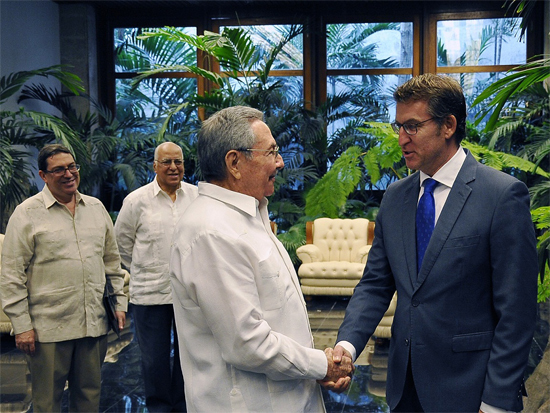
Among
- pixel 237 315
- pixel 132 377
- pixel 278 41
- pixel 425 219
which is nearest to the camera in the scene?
pixel 237 315

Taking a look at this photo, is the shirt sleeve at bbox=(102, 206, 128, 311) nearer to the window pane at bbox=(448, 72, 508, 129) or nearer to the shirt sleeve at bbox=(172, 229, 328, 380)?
the shirt sleeve at bbox=(172, 229, 328, 380)

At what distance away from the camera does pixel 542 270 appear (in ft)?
11.4

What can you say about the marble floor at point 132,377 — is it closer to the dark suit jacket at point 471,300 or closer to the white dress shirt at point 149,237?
the white dress shirt at point 149,237

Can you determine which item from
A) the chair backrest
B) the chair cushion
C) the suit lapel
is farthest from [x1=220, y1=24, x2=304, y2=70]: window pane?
the suit lapel

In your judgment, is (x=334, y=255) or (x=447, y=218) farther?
(x=334, y=255)

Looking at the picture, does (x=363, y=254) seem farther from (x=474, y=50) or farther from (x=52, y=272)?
(x=52, y=272)

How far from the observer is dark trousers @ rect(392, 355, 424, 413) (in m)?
2.09

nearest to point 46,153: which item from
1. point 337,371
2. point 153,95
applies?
point 337,371

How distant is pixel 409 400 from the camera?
210 centimetres

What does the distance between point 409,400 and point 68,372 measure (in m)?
2.06

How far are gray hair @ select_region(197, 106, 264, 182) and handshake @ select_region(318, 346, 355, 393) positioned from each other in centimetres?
66

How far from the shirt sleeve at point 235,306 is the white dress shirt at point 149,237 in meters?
2.19

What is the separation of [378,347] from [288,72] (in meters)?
6.12

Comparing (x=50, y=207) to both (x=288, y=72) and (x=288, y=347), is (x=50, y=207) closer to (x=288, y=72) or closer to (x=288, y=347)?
(x=288, y=347)
